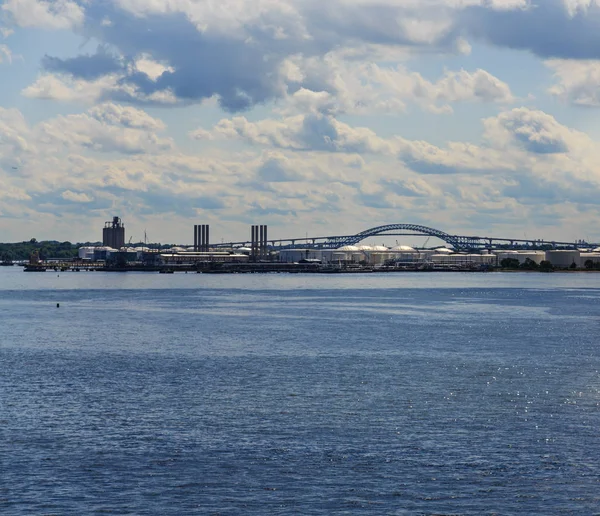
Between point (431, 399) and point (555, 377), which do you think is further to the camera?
point (555, 377)

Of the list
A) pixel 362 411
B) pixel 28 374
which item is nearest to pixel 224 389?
pixel 362 411

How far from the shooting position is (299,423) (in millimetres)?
32406

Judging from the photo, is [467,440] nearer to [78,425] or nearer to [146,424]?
[146,424]

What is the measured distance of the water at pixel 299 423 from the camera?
24141mm

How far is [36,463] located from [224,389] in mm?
13755

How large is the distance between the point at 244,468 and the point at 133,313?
65281mm

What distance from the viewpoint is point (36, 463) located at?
27125 millimetres

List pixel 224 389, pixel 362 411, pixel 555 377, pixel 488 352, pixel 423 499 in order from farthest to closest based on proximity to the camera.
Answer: pixel 488 352, pixel 555 377, pixel 224 389, pixel 362 411, pixel 423 499

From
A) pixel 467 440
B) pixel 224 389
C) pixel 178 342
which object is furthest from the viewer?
pixel 178 342

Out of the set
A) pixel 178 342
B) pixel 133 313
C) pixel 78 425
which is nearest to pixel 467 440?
pixel 78 425

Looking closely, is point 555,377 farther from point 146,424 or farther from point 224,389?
point 146,424

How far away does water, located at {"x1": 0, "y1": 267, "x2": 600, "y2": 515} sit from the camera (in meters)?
24.1

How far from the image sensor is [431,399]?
122ft

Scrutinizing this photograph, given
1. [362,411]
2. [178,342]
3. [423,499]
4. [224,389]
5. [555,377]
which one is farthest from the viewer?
[178,342]
